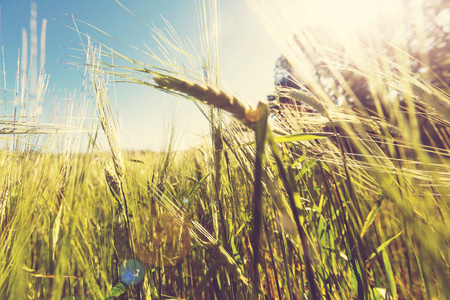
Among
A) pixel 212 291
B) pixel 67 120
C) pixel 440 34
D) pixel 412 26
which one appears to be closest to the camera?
pixel 67 120

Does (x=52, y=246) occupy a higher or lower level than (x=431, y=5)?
lower

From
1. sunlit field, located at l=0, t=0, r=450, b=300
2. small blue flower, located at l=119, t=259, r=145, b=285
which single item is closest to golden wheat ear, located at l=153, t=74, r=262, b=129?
sunlit field, located at l=0, t=0, r=450, b=300

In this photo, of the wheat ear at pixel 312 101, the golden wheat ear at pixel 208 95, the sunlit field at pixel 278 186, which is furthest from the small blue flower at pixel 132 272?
the wheat ear at pixel 312 101

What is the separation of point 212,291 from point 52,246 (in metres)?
0.70

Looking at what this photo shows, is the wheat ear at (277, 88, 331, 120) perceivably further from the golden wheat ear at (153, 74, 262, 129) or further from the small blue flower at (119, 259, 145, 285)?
the small blue flower at (119, 259, 145, 285)

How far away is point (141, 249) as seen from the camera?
35.4 inches

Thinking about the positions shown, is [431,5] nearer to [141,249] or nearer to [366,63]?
[366,63]

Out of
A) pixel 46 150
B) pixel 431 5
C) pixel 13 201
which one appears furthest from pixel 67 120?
pixel 431 5

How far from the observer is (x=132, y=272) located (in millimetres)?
716

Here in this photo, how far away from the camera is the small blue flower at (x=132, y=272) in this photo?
27.7 inches

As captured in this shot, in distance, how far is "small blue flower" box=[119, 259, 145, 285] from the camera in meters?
0.70

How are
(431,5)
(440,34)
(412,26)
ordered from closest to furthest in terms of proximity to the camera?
(440,34) < (431,5) < (412,26)

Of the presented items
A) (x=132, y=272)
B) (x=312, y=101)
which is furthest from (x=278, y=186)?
(x=132, y=272)

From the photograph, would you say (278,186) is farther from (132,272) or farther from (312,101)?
(132,272)
